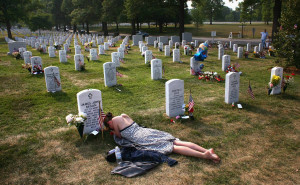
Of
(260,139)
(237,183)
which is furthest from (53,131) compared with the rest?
(260,139)

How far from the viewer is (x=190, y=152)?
557cm

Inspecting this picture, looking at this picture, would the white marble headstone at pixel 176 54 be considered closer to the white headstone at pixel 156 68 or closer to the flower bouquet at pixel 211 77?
the flower bouquet at pixel 211 77

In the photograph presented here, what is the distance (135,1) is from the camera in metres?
34.8

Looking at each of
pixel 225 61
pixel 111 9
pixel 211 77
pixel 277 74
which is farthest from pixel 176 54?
pixel 111 9

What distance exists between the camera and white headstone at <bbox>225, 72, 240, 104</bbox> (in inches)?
345

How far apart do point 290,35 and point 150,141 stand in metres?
12.6

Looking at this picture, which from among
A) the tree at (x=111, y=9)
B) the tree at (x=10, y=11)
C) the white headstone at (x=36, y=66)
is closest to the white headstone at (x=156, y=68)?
the white headstone at (x=36, y=66)

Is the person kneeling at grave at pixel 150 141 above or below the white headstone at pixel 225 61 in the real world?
below

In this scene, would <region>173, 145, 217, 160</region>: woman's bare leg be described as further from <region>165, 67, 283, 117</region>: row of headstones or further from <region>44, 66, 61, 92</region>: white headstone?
<region>44, 66, 61, 92</region>: white headstone

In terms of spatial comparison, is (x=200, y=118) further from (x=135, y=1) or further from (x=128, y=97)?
(x=135, y=1)

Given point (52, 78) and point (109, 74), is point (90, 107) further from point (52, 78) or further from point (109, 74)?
point (109, 74)

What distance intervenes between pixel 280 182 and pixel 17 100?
30.9 ft

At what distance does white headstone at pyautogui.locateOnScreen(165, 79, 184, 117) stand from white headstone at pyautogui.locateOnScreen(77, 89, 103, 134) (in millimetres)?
2229

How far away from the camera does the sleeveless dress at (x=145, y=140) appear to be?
18.9 ft
